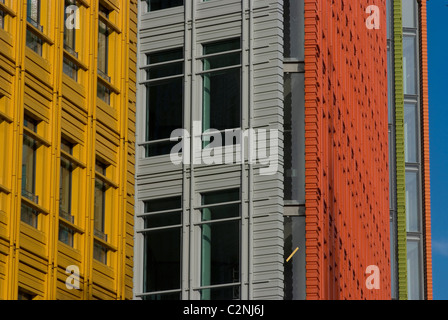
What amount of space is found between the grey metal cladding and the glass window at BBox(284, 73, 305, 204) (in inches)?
67.8

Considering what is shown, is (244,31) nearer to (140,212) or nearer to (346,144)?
(140,212)

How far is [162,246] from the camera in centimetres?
5012

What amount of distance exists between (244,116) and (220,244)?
438 cm

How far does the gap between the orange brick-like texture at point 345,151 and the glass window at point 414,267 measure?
19.4 meters

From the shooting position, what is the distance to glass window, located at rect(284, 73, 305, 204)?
51938 millimetres

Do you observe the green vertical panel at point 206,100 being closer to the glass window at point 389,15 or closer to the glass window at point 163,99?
the glass window at point 163,99

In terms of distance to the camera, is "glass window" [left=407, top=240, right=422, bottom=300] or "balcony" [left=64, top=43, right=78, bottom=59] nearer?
"balcony" [left=64, top=43, right=78, bottom=59]

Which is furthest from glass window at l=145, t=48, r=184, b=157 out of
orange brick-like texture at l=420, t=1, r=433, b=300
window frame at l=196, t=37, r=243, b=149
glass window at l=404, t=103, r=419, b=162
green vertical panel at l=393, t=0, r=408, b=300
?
glass window at l=404, t=103, r=419, b=162

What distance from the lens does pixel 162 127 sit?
5128 centimetres

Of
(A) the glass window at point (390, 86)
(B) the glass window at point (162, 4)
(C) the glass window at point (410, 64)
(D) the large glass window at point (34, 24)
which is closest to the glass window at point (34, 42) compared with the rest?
(D) the large glass window at point (34, 24)

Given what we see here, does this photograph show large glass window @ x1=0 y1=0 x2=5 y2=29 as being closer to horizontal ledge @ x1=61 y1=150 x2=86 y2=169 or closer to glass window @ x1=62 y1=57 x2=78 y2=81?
glass window @ x1=62 y1=57 x2=78 y2=81

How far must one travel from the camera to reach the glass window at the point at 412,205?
123750 millimetres

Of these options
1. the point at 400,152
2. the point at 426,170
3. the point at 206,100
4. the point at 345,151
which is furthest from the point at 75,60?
the point at 426,170

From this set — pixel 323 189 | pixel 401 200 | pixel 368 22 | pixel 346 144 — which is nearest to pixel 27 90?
pixel 323 189
